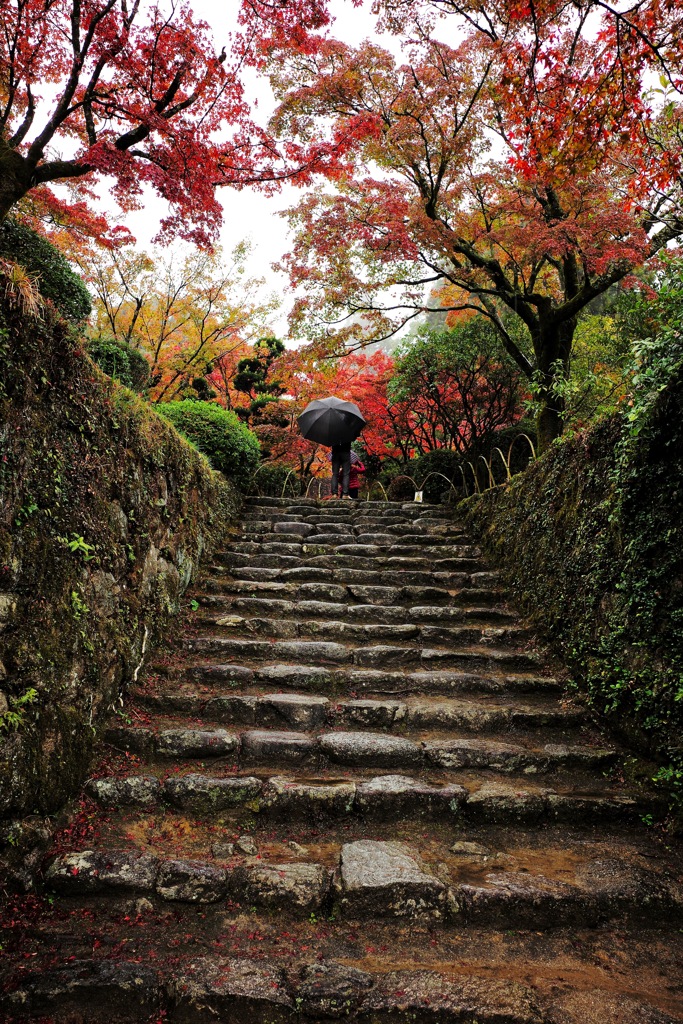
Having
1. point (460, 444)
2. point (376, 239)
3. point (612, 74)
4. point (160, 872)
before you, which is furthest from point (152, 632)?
point (460, 444)

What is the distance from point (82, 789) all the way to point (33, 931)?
0.72m

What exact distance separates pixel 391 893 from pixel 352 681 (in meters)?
1.67

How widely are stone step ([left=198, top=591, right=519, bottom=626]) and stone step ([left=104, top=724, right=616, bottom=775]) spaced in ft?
5.50

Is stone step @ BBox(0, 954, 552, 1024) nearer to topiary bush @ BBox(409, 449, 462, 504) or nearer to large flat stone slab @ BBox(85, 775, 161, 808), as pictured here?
large flat stone slab @ BBox(85, 775, 161, 808)

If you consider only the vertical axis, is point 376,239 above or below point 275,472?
above

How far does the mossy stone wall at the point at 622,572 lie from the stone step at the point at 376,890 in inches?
29.5

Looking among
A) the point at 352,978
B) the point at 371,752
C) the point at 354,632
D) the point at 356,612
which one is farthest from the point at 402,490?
the point at 352,978

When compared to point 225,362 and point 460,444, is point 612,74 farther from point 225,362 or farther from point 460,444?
point 225,362

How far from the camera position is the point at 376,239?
350 inches

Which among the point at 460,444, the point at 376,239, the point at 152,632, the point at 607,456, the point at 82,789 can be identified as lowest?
the point at 82,789

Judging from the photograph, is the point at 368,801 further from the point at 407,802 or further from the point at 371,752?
the point at 371,752

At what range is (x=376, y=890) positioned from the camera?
92.2 inches

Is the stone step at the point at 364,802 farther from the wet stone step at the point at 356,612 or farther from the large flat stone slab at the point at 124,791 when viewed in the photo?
the wet stone step at the point at 356,612

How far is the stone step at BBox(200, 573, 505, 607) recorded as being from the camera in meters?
5.30
